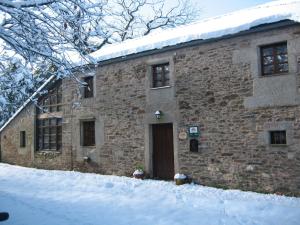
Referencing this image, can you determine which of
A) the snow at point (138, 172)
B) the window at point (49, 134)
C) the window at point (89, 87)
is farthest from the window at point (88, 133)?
the snow at point (138, 172)

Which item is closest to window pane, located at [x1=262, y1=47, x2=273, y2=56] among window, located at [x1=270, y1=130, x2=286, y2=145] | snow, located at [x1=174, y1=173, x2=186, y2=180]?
window, located at [x1=270, y1=130, x2=286, y2=145]

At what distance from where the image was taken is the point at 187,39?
1114cm

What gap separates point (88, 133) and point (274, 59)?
7.96 meters

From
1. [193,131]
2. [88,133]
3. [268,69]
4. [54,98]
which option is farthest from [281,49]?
[54,98]

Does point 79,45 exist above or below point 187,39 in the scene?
below

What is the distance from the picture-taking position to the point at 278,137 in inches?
378

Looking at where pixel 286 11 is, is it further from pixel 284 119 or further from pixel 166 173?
pixel 166 173

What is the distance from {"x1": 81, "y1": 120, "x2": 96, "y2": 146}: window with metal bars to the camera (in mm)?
14544

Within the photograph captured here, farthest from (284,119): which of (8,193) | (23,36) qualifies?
(8,193)

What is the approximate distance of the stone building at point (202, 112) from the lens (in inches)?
372

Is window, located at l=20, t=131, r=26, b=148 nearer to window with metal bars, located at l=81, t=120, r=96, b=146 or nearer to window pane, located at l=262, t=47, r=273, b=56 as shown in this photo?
window with metal bars, located at l=81, t=120, r=96, b=146

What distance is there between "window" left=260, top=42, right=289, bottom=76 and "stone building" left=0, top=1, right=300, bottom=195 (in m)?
0.03

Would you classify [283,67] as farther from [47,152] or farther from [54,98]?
[47,152]

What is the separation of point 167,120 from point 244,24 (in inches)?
150
